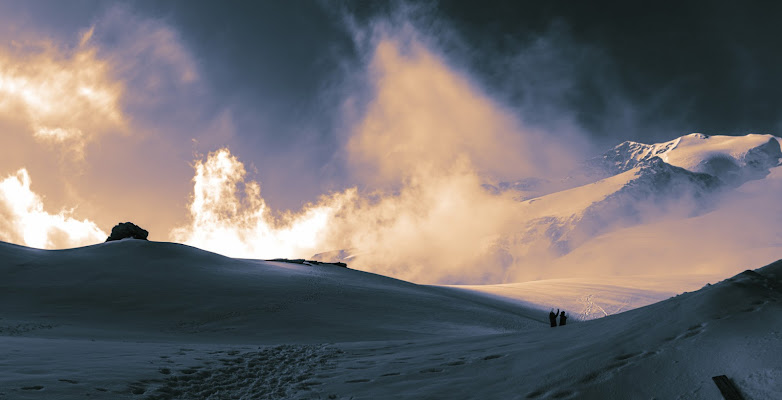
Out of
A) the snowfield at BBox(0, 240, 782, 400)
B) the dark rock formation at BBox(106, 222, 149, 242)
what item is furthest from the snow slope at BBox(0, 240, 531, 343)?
the dark rock formation at BBox(106, 222, 149, 242)

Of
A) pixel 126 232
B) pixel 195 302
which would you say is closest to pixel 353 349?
pixel 195 302

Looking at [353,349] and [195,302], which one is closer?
[353,349]

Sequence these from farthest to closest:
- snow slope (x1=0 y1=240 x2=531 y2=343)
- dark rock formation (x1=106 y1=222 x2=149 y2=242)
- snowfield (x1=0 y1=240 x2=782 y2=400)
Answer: dark rock formation (x1=106 y1=222 x2=149 y2=242), snow slope (x1=0 y1=240 x2=531 y2=343), snowfield (x1=0 y1=240 x2=782 y2=400)

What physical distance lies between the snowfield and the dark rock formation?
20631 mm

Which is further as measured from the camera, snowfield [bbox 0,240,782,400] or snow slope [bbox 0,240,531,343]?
snow slope [bbox 0,240,531,343]

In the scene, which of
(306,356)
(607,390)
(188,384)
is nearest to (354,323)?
(306,356)

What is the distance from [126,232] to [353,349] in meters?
40.7

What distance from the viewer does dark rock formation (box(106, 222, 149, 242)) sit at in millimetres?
44031

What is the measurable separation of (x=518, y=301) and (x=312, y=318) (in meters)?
27.6

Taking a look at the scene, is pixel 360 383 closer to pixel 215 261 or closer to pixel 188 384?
pixel 188 384

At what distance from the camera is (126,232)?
44156 mm

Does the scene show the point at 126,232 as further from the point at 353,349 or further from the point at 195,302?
the point at 353,349

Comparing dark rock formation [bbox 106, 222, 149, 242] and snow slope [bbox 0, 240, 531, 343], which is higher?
dark rock formation [bbox 106, 222, 149, 242]

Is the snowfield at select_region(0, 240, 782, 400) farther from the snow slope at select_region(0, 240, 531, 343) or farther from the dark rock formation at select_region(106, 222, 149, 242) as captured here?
the dark rock formation at select_region(106, 222, 149, 242)
